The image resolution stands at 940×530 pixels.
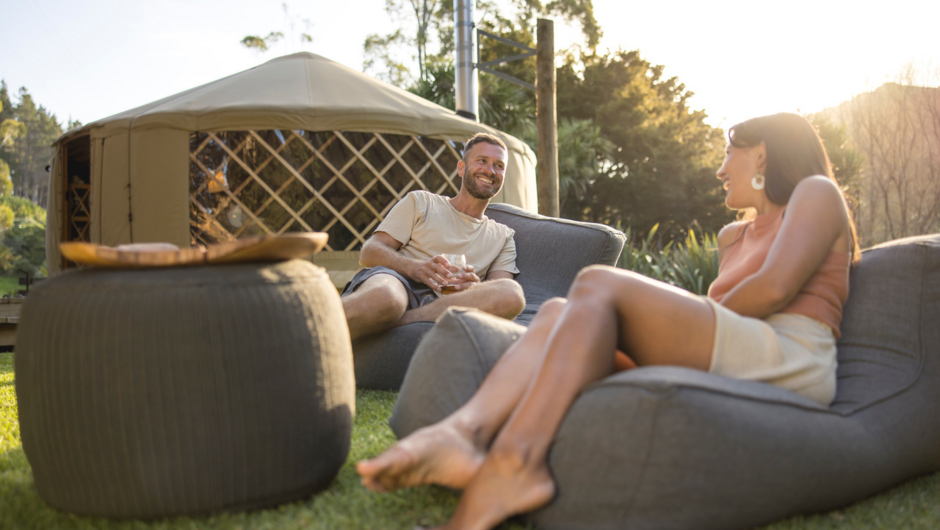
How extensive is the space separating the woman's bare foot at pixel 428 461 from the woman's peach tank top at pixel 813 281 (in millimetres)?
696

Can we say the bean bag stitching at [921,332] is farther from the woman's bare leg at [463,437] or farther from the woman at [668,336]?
the woman's bare leg at [463,437]

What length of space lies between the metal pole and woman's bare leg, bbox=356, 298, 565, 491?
216 inches

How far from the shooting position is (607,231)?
8.50ft

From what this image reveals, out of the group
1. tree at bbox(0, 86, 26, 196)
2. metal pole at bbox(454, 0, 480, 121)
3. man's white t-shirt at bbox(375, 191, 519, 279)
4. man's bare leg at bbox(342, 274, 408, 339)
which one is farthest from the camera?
tree at bbox(0, 86, 26, 196)

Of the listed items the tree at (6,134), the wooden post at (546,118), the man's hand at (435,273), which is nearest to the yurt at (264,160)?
the wooden post at (546,118)

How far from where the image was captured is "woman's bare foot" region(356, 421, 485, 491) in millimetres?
940

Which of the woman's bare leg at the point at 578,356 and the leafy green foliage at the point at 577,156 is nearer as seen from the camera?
the woman's bare leg at the point at 578,356

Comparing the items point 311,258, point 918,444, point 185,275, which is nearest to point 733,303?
point 918,444

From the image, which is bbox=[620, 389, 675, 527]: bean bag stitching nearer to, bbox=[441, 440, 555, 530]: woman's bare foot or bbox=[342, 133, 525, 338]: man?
bbox=[441, 440, 555, 530]: woman's bare foot

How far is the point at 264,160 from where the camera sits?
521 cm

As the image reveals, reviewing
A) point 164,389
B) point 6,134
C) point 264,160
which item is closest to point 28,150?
point 6,134

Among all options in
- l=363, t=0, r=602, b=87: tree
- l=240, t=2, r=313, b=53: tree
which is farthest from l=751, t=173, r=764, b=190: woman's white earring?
l=240, t=2, r=313, b=53: tree

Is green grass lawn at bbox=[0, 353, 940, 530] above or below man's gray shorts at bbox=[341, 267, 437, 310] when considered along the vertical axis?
below

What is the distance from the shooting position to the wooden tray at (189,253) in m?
1.09
